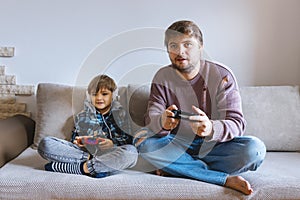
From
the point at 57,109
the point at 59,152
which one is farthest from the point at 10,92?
the point at 59,152

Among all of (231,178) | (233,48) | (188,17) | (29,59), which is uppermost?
(188,17)

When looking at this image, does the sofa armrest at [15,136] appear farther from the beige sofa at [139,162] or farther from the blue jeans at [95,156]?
the blue jeans at [95,156]

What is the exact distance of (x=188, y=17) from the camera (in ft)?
7.39

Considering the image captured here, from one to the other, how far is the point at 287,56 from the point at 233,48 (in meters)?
0.32

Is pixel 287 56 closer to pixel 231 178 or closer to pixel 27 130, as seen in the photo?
pixel 231 178

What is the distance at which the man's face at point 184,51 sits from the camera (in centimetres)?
172

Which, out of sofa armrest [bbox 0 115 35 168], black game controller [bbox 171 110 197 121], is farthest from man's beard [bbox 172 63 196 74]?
sofa armrest [bbox 0 115 35 168]

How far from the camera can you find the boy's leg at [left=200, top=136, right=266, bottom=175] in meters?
1.56

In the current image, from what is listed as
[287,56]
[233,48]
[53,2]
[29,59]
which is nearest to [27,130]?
[29,59]

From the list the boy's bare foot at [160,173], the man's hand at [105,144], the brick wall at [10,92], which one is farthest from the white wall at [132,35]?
the boy's bare foot at [160,173]

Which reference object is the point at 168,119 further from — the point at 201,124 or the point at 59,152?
the point at 59,152

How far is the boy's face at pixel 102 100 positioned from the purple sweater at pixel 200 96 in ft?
0.74

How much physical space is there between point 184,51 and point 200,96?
218 mm

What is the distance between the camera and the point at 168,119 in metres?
1.61
